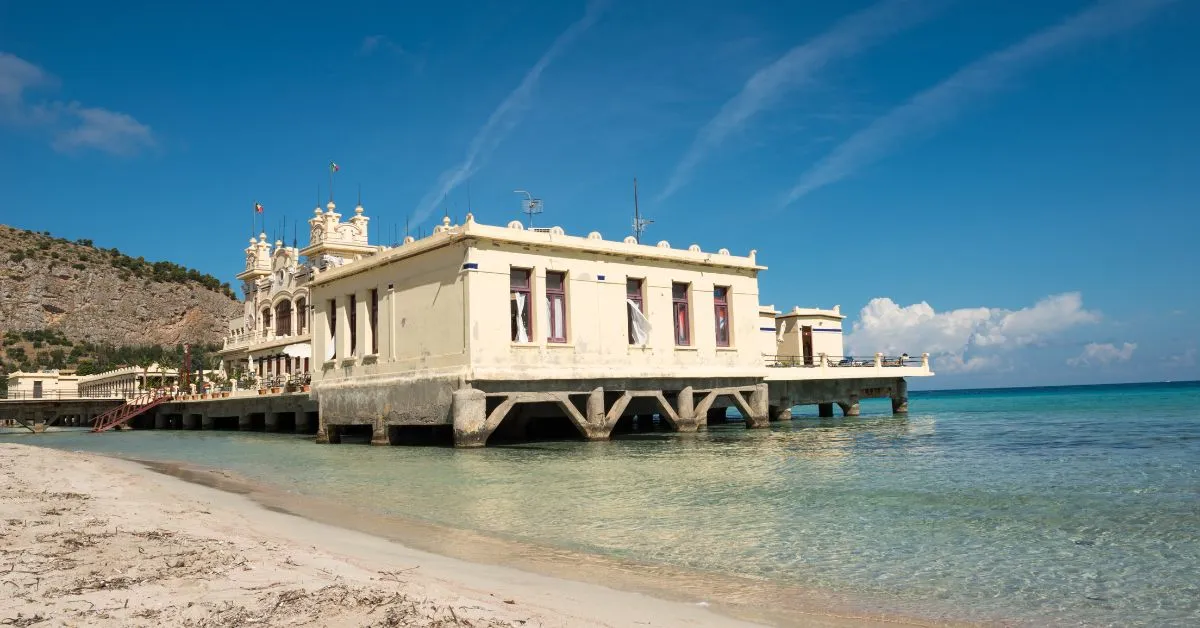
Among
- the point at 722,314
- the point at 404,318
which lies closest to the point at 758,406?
the point at 722,314

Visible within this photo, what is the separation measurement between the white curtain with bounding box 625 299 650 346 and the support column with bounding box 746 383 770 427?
6071 millimetres

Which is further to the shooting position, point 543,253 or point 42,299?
point 42,299

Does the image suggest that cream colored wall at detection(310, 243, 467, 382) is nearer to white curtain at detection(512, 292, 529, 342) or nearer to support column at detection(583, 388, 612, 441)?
white curtain at detection(512, 292, 529, 342)

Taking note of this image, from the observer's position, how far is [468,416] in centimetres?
2455

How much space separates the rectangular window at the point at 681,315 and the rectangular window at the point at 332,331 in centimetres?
1264

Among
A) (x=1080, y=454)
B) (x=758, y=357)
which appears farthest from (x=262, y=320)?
(x=1080, y=454)

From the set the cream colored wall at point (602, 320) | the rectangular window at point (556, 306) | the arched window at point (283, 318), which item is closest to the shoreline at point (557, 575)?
the cream colored wall at point (602, 320)

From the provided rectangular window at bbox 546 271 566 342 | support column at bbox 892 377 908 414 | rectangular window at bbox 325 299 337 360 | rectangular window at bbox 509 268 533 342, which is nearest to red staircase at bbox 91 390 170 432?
rectangular window at bbox 325 299 337 360

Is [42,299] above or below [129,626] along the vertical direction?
above

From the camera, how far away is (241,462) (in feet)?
79.3

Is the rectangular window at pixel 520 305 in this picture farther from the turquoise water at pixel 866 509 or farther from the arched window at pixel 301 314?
the arched window at pixel 301 314

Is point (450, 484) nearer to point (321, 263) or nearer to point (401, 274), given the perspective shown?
point (401, 274)

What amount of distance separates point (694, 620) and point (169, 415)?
2365 inches

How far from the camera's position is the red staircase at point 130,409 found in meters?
53.1
